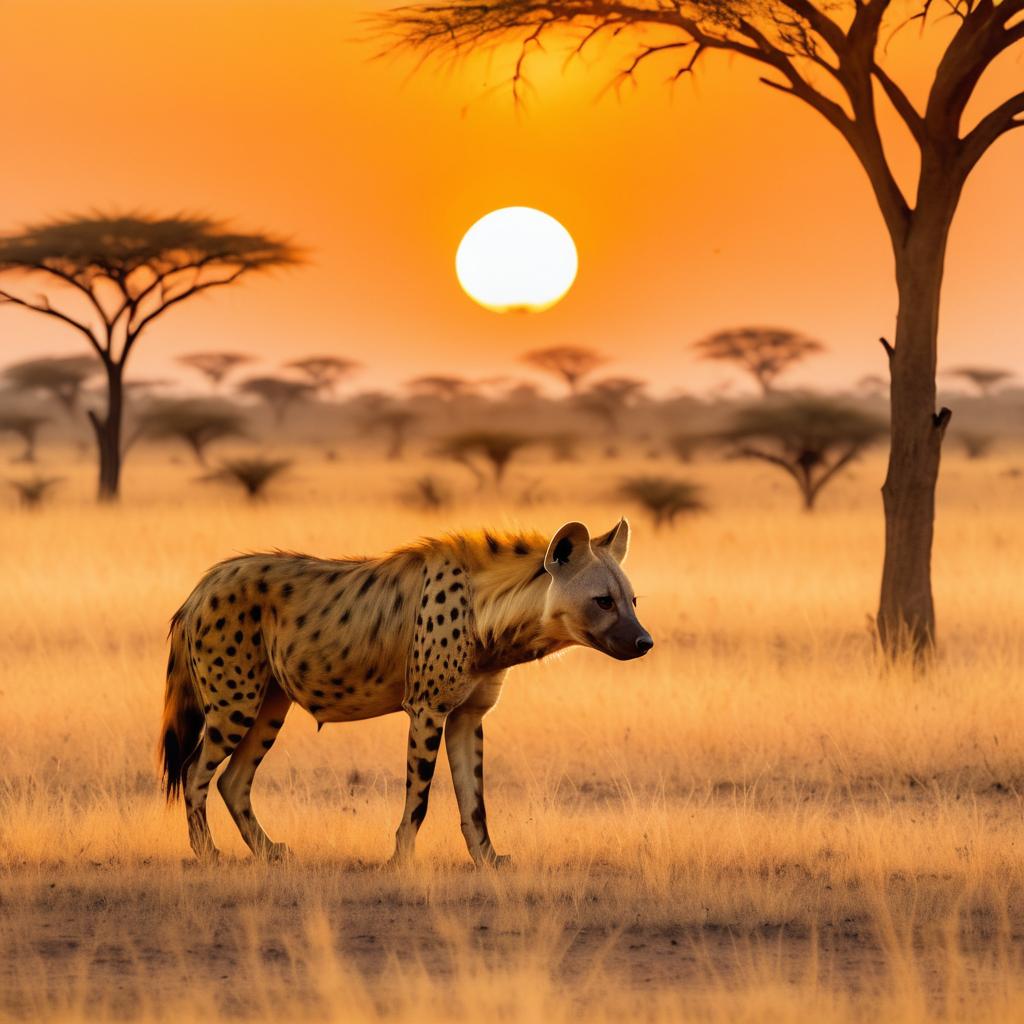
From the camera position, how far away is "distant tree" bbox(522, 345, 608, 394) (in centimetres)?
5567

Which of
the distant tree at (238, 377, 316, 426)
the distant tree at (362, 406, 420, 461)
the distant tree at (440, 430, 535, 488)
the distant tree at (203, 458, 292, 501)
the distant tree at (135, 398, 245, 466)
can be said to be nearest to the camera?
the distant tree at (203, 458, 292, 501)

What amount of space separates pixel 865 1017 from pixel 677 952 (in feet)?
2.80

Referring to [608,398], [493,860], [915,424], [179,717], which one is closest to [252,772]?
[179,717]

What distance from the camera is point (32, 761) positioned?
8.94 metres

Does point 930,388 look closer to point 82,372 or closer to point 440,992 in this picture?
point 440,992

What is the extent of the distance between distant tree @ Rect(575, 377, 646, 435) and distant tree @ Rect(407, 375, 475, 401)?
3584mm

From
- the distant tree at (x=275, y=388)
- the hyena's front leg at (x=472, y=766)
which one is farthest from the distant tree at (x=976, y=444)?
the hyena's front leg at (x=472, y=766)

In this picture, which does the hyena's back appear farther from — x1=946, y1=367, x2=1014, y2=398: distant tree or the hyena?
x1=946, y1=367, x2=1014, y2=398: distant tree

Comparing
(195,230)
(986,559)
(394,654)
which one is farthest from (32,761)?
(195,230)

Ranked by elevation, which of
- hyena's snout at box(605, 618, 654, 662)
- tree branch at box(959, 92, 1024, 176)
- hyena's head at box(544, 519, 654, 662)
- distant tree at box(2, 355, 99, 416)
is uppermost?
tree branch at box(959, 92, 1024, 176)

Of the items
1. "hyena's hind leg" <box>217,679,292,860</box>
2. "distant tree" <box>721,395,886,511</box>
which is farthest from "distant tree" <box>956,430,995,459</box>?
"hyena's hind leg" <box>217,679,292,860</box>

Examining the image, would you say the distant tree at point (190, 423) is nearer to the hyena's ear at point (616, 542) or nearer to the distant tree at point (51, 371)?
the distant tree at point (51, 371)

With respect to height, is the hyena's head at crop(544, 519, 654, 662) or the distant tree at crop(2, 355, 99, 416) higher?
the distant tree at crop(2, 355, 99, 416)

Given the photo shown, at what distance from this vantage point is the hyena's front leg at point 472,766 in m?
6.37
